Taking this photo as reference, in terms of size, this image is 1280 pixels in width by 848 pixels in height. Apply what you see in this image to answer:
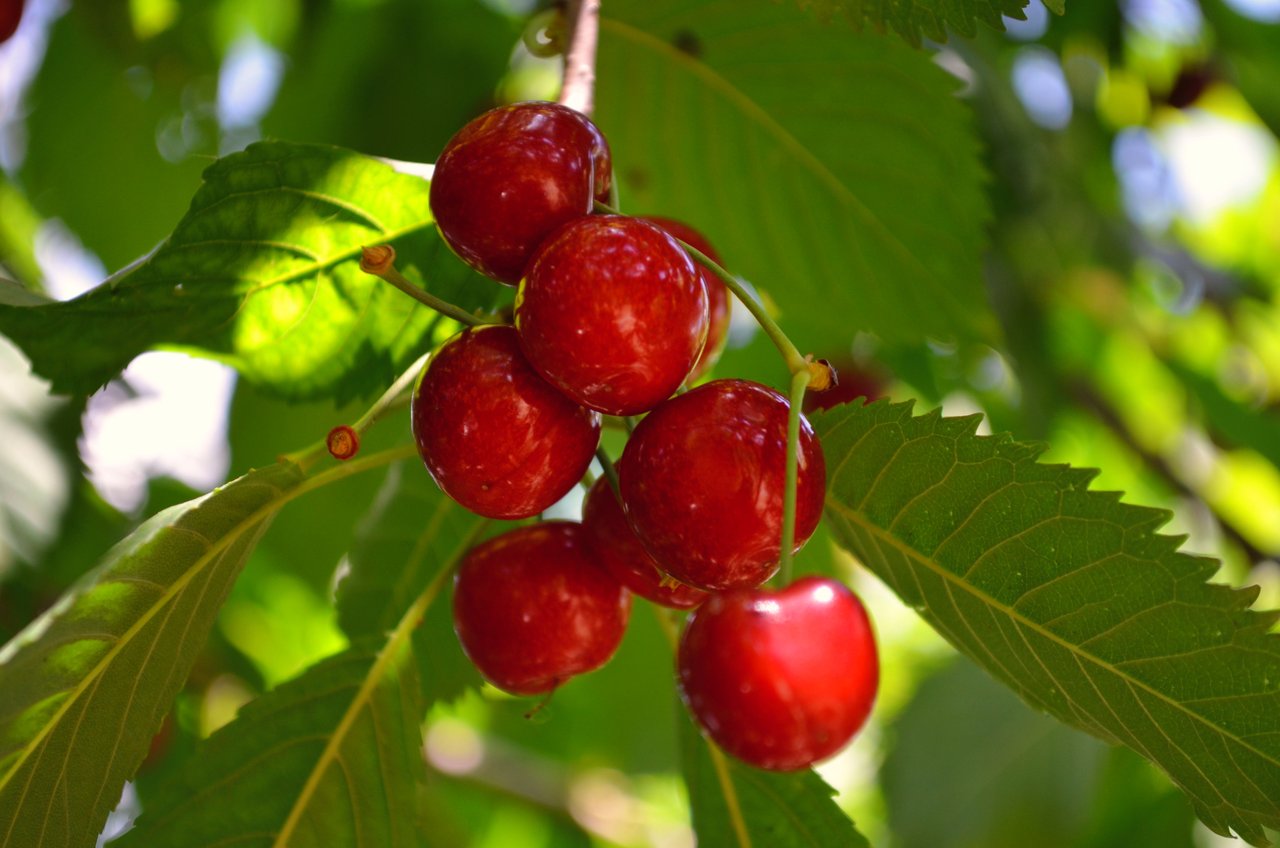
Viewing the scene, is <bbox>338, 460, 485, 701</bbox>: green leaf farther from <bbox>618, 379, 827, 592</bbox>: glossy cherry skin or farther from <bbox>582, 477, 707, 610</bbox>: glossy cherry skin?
<bbox>618, 379, 827, 592</bbox>: glossy cherry skin

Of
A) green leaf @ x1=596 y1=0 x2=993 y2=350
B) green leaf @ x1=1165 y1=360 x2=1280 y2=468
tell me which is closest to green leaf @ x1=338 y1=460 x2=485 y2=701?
green leaf @ x1=596 y1=0 x2=993 y2=350

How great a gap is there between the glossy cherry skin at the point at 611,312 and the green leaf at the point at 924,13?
29cm

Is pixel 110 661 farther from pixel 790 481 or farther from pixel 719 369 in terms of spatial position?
pixel 719 369

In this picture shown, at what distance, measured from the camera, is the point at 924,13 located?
3.15ft

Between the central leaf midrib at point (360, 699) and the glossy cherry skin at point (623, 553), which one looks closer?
the glossy cherry skin at point (623, 553)

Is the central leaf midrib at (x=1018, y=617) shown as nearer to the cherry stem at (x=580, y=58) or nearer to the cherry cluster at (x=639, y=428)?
the cherry cluster at (x=639, y=428)

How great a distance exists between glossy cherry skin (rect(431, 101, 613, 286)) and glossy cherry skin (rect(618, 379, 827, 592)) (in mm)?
191

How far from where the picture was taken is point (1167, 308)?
3479mm

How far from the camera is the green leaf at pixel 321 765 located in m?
1.13

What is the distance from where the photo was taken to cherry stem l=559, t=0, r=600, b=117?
1113 mm

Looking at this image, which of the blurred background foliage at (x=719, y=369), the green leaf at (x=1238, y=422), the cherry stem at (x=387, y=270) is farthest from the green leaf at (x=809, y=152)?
the green leaf at (x=1238, y=422)

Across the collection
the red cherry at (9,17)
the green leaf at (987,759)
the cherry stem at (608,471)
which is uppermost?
the cherry stem at (608,471)

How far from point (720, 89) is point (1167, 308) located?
2375mm

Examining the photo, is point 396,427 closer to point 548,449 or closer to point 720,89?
point 720,89
